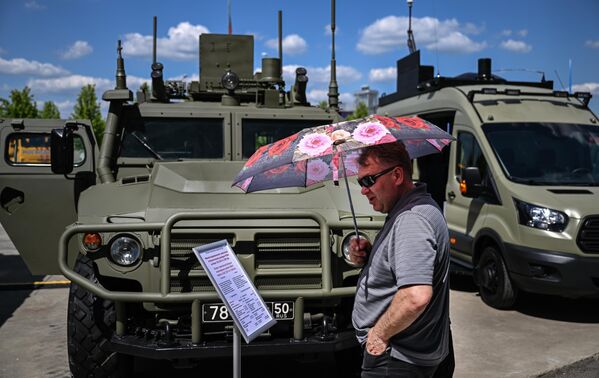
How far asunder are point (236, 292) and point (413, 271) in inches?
48.0

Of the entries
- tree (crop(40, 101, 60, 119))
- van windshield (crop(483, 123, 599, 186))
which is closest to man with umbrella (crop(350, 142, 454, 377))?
van windshield (crop(483, 123, 599, 186))

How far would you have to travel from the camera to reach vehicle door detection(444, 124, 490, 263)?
7.24 metres

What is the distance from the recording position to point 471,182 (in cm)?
686

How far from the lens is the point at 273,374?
4820 mm

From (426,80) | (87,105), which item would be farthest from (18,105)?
(426,80)

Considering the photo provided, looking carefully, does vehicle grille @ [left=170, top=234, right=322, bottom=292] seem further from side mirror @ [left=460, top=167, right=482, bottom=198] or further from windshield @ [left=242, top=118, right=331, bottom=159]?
side mirror @ [left=460, top=167, right=482, bottom=198]

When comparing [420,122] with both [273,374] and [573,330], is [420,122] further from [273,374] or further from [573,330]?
[573,330]

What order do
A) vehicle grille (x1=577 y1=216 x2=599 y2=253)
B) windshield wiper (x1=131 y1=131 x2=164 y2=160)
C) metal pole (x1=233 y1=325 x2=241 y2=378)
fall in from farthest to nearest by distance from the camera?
1. vehicle grille (x1=577 y1=216 x2=599 y2=253)
2. windshield wiper (x1=131 y1=131 x2=164 y2=160)
3. metal pole (x1=233 y1=325 x2=241 y2=378)

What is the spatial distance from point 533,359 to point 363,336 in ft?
10.5

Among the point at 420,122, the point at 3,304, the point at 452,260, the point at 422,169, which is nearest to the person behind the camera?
the point at 420,122

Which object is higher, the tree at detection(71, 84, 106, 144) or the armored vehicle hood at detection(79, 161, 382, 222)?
the tree at detection(71, 84, 106, 144)

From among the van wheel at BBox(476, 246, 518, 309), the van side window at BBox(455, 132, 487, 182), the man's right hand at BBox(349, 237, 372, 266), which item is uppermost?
the van side window at BBox(455, 132, 487, 182)

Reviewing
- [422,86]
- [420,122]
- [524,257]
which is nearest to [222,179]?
[420,122]

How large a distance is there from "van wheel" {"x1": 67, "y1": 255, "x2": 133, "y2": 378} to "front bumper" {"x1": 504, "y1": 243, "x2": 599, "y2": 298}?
13.5 ft
